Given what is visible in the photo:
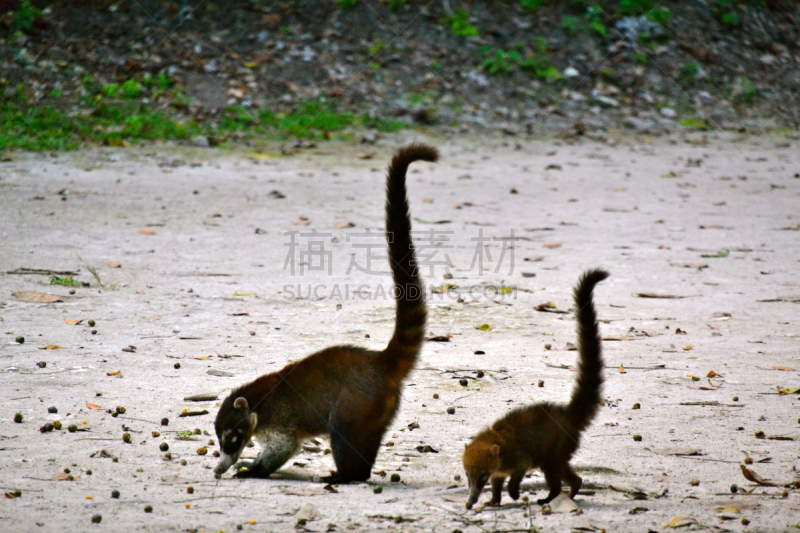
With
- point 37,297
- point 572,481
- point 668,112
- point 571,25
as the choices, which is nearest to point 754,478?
point 572,481

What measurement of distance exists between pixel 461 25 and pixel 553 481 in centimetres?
1500

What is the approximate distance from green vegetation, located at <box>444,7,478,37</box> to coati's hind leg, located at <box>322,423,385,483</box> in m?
14.6

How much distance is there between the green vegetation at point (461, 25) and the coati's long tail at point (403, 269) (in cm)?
1397

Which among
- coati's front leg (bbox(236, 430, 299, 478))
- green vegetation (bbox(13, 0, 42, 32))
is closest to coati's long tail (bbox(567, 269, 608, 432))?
coati's front leg (bbox(236, 430, 299, 478))

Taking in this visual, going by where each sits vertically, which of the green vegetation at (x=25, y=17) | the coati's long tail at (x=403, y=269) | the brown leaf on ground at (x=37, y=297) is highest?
the green vegetation at (x=25, y=17)

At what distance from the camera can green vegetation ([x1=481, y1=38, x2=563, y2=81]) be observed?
16719 mm

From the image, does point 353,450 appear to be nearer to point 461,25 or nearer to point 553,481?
point 553,481

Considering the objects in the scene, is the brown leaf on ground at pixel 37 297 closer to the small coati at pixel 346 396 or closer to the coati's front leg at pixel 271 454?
the small coati at pixel 346 396

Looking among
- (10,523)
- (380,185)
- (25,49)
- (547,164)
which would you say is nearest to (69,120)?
(25,49)

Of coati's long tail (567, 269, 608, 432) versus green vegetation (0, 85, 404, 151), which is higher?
green vegetation (0, 85, 404, 151)

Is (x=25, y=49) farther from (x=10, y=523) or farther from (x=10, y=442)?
(x=10, y=523)

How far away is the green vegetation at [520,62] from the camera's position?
658 inches

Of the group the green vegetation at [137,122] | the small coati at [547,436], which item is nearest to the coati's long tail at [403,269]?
the small coati at [547,436]

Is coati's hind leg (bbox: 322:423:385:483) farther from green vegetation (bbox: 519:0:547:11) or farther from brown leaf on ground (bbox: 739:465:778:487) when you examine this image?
green vegetation (bbox: 519:0:547:11)
